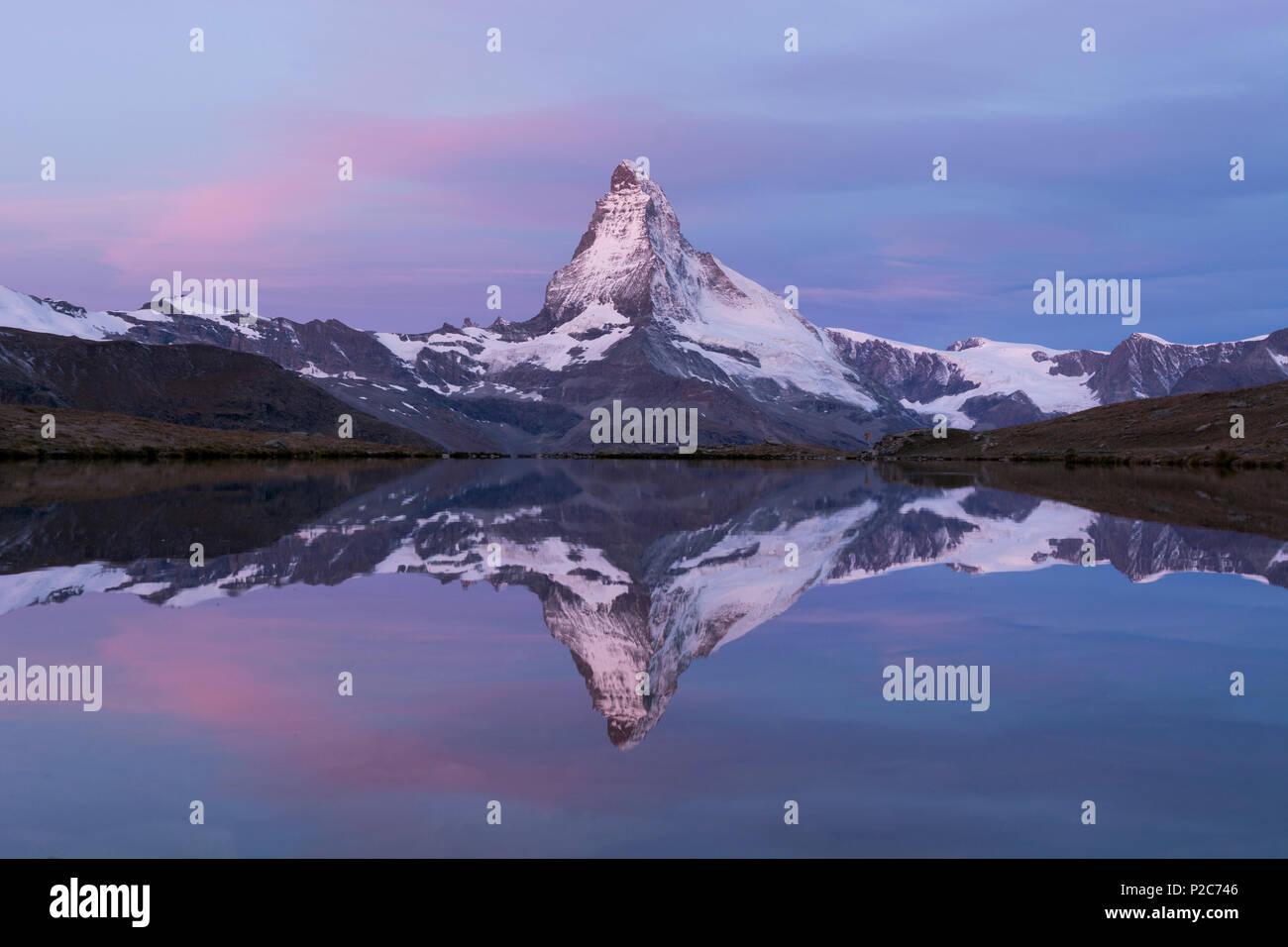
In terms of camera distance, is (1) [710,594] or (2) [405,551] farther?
(2) [405,551]

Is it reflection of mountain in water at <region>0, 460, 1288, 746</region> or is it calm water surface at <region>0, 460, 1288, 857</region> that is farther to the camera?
reflection of mountain in water at <region>0, 460, 1288, 746</region>

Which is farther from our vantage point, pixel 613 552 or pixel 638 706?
pixel 613 552

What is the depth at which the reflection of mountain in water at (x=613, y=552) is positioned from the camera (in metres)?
20.3

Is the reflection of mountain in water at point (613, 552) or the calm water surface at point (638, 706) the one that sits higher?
the reflection of mountain in water at point (613, 552)

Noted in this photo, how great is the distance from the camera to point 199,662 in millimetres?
16625

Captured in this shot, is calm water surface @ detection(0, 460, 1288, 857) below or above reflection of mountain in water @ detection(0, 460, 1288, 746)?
below

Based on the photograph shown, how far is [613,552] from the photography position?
33.9 meters

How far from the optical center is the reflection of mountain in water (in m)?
20.3

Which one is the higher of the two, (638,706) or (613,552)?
(613,552)

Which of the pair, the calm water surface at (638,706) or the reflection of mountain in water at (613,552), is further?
the reflection of mountain in water at (613,552)
